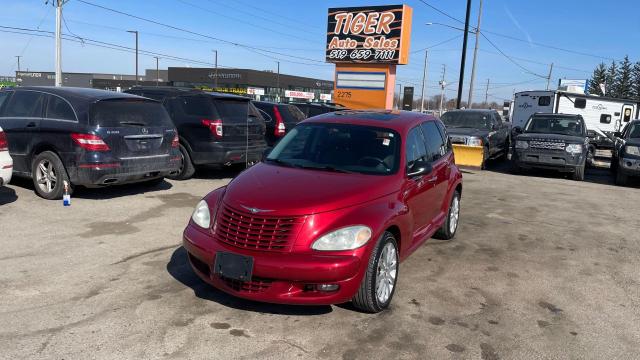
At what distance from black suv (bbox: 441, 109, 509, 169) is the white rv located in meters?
5.31

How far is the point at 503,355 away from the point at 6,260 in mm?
4708

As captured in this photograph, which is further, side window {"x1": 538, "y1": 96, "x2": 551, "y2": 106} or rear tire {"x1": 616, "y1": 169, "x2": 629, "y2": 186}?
side window {"x1": 538, "y1": 96, "x2": 551, "y2": 106}

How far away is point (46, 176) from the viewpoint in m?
7.48

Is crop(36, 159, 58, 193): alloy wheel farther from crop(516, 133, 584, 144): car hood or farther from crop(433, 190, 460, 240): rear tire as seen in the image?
crop(516, 133, 584, 144): car hood

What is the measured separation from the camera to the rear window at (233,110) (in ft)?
32.1

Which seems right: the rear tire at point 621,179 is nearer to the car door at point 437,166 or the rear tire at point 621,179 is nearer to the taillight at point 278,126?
the car door at point 437,166

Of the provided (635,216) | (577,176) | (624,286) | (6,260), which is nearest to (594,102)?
(577,176)

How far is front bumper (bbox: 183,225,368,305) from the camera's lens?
3.60 metres

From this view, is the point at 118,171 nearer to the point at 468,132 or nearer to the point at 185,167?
the point at 185,167

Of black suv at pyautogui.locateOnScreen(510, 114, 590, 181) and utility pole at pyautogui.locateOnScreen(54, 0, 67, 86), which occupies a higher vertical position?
utility pole at pyautogui.locateOnScreen(54, 0, 67, 86)

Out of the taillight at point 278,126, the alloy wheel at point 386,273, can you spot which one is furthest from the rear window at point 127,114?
the alloy wheel at point 386,273

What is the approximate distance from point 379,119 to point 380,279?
6.45 ft

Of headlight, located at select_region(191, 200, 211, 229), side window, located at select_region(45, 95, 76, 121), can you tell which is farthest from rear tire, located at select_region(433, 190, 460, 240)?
side window, located at select_region(45, 95, 76, 121)

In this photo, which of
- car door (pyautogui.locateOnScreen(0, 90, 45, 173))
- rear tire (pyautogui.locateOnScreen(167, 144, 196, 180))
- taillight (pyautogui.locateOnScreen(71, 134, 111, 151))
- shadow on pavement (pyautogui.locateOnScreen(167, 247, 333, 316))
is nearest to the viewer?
shadow on pavement (pyautogui.locateOnScreen(167, 247, 333, 316))
